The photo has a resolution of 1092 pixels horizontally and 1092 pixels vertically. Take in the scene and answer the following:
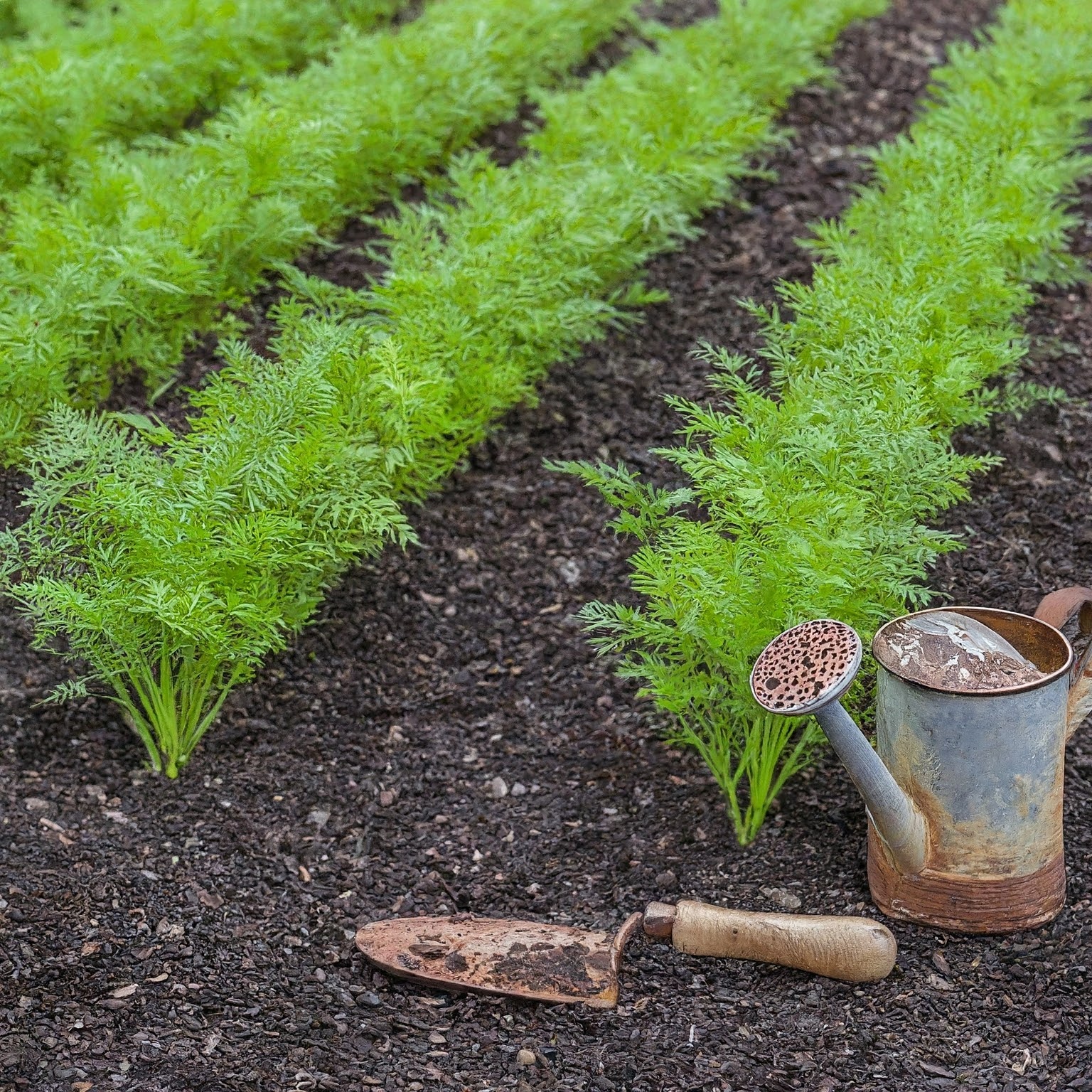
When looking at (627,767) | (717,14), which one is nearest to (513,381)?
(627,767)

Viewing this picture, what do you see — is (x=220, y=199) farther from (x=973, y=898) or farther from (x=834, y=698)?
(x=973, y=898)

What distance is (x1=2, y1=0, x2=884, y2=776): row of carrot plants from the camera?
122 inches

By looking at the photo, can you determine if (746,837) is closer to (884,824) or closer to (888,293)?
(884,824)

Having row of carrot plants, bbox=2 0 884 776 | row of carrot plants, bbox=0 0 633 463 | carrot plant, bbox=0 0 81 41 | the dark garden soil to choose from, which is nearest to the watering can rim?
the dark garden soil

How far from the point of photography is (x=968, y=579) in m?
3.61

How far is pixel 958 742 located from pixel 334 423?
1.82 metres

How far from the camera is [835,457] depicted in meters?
3.00

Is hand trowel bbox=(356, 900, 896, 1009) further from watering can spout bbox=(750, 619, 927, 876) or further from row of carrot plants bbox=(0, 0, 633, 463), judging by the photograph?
row of carrot plants bbox=(0, 0, 633, 463)

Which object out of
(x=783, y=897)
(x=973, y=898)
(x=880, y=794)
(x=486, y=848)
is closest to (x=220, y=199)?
A: (x=486, y=848)

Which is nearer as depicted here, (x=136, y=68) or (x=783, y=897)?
(x=783, y=897)

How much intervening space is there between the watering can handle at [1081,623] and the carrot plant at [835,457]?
275 millimetres

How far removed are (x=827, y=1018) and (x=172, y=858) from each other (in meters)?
1.54

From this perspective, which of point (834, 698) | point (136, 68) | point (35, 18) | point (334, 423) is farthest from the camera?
point (35, 18)

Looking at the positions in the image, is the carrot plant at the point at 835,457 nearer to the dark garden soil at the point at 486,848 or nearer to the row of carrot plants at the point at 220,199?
the dark garden soil at the point at 486,848
